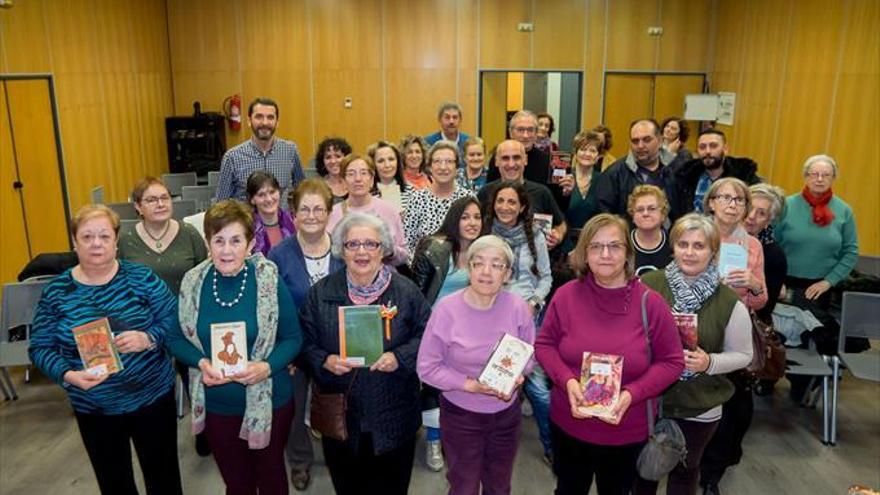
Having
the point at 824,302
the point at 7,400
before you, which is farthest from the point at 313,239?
the point at 824,302

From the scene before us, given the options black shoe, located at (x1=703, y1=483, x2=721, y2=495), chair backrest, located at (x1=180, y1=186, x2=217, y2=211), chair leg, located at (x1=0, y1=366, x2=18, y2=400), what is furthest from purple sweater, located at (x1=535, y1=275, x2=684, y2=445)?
chair backrest, located at (x1=180, y1=186, x2=217, y2=211)

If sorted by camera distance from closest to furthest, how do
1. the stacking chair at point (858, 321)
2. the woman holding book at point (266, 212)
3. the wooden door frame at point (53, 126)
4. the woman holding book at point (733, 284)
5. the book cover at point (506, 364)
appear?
the book cover at point (506, 364) < the woman holding book at point (733, 284) < the woman holding book at point (266, 212) < the stacking chair at point (858, 321) < the wooden door frame at point (53, 126)

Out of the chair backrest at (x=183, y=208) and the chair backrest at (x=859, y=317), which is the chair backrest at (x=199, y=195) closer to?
the chair backrest at (x=183, y=208)

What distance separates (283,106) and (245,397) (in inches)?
352

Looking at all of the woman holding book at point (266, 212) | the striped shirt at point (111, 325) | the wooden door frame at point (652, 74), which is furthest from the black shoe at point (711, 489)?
the wooden door frame at point (652, 74)

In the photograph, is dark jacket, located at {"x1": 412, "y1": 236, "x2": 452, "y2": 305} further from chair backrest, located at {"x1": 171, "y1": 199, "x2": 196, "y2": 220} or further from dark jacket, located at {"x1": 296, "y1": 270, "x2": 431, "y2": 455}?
chair backrest, located at {"x1": 171, "y1": 199, "x2": 196, "y2": 220}

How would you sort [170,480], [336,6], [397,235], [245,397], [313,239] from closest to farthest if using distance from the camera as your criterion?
[245,397]
[170,480]
[313,239]
[397,235]
[336,6]

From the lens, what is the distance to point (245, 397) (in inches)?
108

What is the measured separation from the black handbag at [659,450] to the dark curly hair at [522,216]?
1264 mm

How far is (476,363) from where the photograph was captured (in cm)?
273

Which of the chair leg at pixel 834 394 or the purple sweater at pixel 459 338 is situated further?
the chair leg at pixel 834 394

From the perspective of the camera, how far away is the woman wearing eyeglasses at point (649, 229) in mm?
3402

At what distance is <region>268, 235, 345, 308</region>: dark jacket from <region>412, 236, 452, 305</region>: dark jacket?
0.47 m

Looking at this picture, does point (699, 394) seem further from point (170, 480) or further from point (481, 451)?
point (170, 480)
